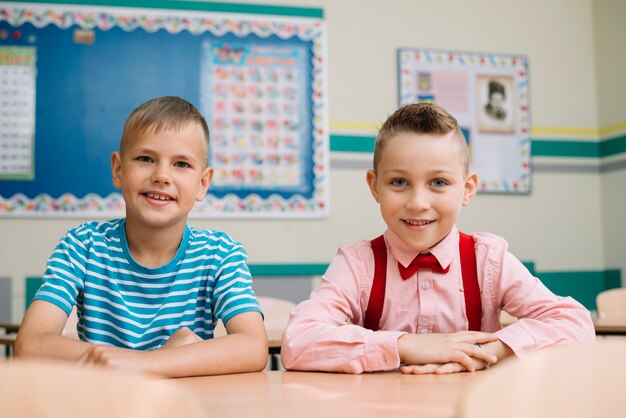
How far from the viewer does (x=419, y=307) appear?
4.29 feet

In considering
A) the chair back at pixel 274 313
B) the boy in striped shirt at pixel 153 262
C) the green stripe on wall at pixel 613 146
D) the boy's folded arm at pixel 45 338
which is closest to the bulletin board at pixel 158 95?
the chair back at pixel 274 313

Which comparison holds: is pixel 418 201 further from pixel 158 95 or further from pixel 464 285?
pixel 158 95

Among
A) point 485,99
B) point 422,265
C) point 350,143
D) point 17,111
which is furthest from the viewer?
point 485,99

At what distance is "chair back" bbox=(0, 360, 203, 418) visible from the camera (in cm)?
48

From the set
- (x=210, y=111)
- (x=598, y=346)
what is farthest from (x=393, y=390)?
(x=210, y=111)

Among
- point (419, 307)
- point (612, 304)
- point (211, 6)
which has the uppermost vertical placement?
point (211, 6)

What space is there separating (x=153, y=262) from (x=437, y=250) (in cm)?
57

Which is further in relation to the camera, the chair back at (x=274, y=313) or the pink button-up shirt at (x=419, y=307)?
the chair back at (x=274, y=313)

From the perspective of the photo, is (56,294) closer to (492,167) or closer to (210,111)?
(210,111)

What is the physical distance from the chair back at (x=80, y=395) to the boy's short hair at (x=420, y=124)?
907 mm

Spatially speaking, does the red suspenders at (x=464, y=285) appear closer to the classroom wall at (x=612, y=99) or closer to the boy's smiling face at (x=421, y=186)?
the boy's smiling face at (x=421, y=186)

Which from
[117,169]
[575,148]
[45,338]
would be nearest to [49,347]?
[45,338]

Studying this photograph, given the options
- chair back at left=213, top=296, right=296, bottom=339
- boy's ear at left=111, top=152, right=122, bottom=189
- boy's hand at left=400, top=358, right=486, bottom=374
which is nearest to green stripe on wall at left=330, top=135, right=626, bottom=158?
chair back at left=213, top=296, right=296, bottom=339

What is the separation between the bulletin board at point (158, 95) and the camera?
131 inches
